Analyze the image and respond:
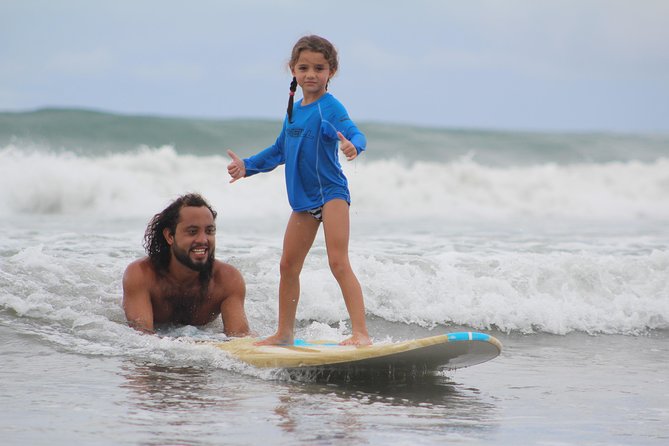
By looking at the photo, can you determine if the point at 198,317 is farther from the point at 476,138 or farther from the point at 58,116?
the point at 476,138

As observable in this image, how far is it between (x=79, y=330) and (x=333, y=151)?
7.39 feet

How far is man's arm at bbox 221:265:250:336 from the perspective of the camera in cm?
649

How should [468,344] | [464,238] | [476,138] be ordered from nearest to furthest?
[468,344], [464,238], [476,138]

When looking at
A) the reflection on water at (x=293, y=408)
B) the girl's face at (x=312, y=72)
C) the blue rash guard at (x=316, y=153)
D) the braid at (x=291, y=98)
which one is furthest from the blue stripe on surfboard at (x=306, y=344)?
the girl's face at (x=312, y=72)

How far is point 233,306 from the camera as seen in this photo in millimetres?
6562

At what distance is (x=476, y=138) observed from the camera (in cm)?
2778

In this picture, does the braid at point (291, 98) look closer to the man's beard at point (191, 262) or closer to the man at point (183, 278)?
the man at point (183, 278)

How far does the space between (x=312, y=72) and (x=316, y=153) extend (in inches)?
17.4

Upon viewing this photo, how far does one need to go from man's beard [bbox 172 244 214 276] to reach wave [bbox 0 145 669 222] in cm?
996

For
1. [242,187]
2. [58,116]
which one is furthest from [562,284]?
[58,116]

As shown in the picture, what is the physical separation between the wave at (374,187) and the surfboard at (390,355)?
10948 millimetres

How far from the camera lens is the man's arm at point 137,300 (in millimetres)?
6301

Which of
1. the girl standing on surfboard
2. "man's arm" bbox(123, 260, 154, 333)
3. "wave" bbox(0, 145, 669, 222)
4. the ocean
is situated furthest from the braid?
"wave" bbox(0, 145, 669, 222)

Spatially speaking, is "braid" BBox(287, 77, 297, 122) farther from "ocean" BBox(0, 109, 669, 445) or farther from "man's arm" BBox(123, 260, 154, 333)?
"man's arm" BBox(123, 260, 154, 333)
